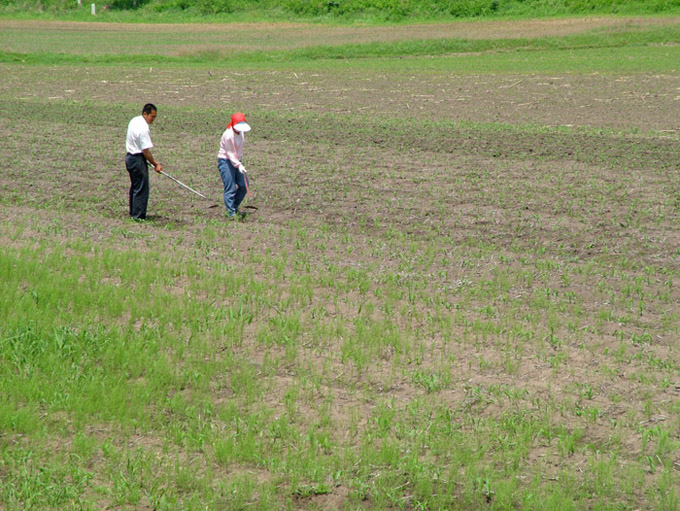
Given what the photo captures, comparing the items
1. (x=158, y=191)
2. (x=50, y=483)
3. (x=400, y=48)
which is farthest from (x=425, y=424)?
(x=400, y=48)

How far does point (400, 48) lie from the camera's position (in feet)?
127

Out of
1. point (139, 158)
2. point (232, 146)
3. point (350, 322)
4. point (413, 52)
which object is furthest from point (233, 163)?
point (413, 52)

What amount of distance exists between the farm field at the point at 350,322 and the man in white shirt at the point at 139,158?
323 millimetres

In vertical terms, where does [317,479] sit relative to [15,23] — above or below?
below

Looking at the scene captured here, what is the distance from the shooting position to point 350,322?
26.3ft

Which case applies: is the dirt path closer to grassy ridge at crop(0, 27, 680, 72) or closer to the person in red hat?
grassy ridge at crop(0, 27, 680, 72)

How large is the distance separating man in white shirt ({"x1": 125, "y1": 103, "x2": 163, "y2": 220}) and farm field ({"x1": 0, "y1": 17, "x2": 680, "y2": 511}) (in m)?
0.32

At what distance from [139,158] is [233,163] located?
48.8 inches

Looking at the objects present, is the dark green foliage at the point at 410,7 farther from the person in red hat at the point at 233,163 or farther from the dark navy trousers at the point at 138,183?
the dark navy trousers at the point at 138,183

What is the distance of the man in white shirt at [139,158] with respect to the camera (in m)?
10.9

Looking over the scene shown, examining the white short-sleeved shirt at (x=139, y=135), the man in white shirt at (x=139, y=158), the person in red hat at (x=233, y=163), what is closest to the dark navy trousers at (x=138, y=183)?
the man in white shirt at (x=139, y=158)

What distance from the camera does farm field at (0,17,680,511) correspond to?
17.7 feet

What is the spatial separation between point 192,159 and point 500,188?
247 inches

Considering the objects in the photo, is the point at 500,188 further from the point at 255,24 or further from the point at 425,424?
the point at 255,24
